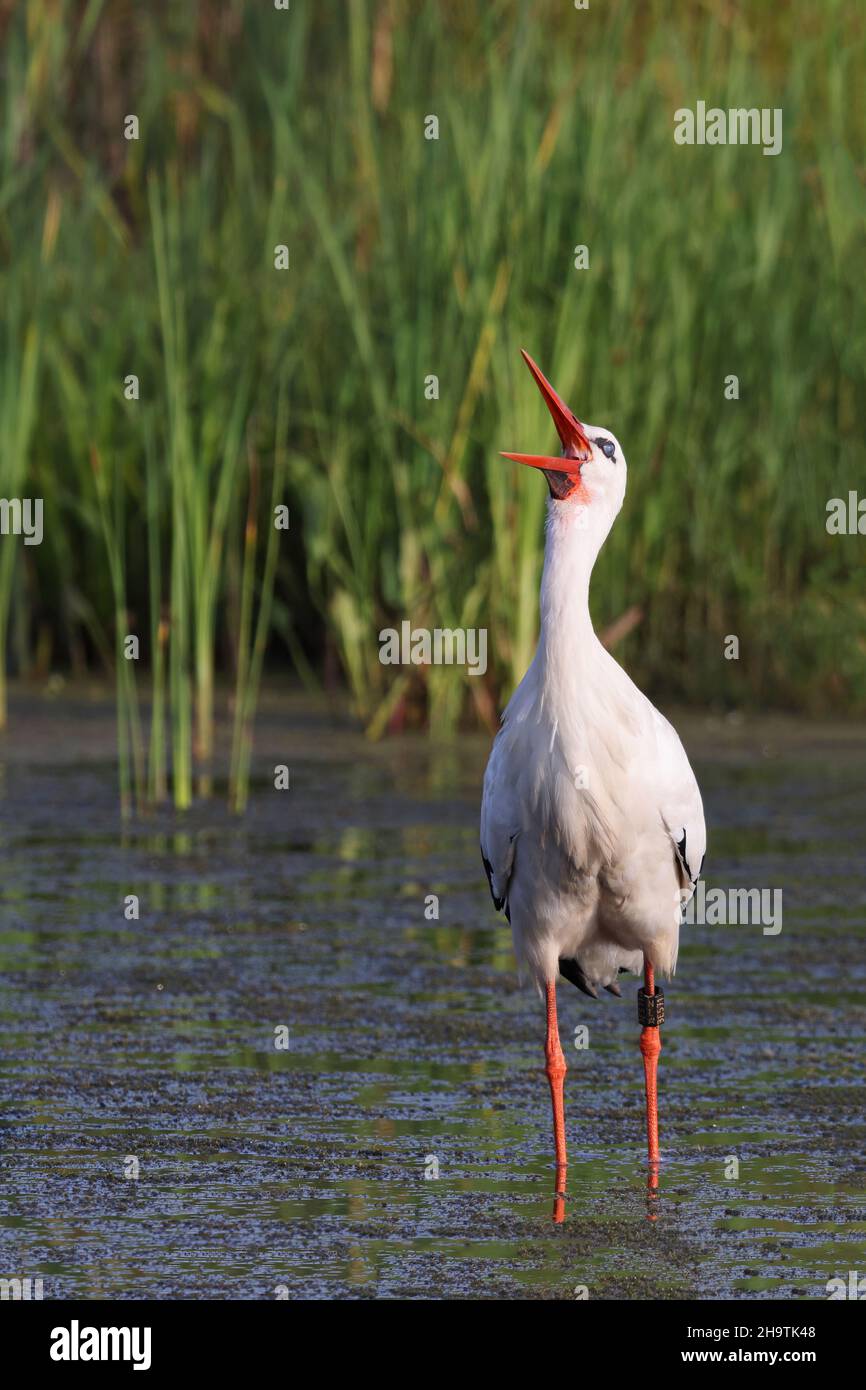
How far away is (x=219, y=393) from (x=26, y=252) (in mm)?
1962

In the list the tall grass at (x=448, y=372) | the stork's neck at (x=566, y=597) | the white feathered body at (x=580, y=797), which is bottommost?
the white feathered body at (x=580, y=797)

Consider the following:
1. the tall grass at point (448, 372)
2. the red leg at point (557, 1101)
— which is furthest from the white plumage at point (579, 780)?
the tall grass at point (448, 372)

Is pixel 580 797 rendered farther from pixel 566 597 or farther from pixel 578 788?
pixel 566 597

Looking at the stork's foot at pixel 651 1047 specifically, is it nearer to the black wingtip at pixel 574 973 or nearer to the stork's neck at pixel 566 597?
the black wingtip at pixel 574 973

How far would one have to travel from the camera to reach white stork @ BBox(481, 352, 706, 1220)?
5.59 metres

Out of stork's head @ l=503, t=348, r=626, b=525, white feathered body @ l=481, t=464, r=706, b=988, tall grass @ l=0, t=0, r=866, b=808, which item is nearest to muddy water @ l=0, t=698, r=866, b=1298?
white feathered body @ l=481, t=464, r=706, b=988

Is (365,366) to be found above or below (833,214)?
below

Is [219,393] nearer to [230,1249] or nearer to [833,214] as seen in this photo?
[833,214]

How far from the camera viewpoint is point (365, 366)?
11102mm

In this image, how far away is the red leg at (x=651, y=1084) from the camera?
567cm

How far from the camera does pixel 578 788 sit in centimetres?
561

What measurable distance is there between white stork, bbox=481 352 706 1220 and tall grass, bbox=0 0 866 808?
397 centimetres

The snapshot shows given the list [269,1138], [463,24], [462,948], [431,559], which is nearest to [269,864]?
[462,948]

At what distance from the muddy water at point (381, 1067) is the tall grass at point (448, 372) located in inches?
38.3
